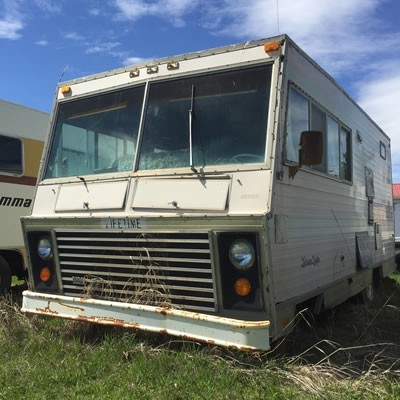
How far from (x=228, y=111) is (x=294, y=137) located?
62cm

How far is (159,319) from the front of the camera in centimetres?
366

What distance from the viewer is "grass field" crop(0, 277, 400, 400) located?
3.34 metres

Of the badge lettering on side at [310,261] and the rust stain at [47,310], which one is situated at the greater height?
the badge lettering on side at [310,261]

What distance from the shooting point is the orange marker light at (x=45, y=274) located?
15.0 ft

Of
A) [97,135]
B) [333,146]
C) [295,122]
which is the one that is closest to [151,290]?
[97,135]

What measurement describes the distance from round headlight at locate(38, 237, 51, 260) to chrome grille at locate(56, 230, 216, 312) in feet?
0.59

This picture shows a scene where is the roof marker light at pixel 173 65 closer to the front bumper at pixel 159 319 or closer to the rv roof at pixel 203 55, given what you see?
the rv roof at pixel 203 55

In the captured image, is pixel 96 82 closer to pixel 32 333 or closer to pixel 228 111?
pixel 228 111

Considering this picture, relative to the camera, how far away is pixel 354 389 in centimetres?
331

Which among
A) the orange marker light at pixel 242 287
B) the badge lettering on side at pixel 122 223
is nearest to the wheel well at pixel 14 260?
the badge lettering on side at pixel 122 223

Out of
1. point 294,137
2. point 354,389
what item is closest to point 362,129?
point 294,137

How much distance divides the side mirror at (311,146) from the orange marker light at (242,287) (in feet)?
3.67

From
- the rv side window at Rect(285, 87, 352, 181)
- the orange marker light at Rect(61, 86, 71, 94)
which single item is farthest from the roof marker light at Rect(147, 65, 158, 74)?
the rv side window at Rect(285, 87, 352, 181)

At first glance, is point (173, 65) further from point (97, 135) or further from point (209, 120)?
point (97, 135)
